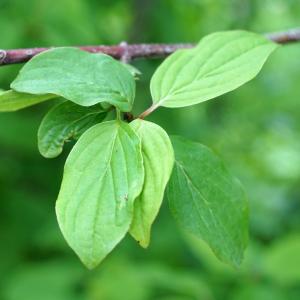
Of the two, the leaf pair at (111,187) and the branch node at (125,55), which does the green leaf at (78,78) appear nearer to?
the leaf pair at (111,187)

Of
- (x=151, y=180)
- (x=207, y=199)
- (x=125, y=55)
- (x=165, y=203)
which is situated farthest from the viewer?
(x=165, y=203)

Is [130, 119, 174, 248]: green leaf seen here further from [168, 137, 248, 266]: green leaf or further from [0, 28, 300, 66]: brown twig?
[0, 28, 300, 66]: brown twig

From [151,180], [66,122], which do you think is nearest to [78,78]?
[66,122]

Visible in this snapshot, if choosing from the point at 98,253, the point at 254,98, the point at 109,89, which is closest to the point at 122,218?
the point at 98,253

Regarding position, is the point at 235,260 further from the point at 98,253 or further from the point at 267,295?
the point at 267,295

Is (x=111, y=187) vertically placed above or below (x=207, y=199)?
above

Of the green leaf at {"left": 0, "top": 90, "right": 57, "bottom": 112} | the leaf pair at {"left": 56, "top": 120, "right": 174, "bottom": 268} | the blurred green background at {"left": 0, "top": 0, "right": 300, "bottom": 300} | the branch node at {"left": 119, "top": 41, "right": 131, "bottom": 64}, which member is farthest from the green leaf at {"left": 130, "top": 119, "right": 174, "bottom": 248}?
the blurred green background at {"left": 0, "top": 0, "right": 300, "bottom": 300}

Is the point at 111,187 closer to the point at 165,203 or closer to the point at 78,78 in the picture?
the point at 78,78

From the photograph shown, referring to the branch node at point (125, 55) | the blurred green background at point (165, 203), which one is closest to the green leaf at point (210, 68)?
the branch node at point (125, 55)
